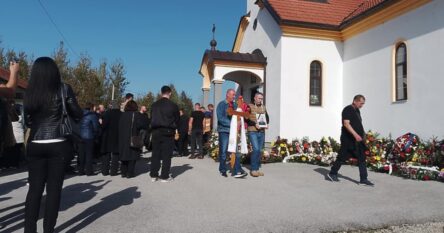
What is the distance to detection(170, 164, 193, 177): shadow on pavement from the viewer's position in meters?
9.17

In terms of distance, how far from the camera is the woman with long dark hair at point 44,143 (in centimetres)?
370

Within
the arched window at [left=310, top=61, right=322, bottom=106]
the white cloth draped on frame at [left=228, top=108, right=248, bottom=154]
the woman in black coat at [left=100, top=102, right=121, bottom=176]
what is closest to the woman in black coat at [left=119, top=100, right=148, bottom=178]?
the woman in black coat at [left=100, top=102, right=121, bottom=176]

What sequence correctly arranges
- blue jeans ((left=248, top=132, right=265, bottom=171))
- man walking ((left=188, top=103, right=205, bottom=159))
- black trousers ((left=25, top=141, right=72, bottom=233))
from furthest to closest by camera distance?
man walking ((left=188, top=103, right=205, bottom=159))
blue jeans ((left=248, top=132, right=265, bottom=171))
black trousers ((left=25, top=141, right=72, bottom=233))

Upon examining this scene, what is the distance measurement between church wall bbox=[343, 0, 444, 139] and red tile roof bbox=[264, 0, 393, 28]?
4.31ft

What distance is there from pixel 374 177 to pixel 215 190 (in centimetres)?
423

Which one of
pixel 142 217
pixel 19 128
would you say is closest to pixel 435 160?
pixel 142 217

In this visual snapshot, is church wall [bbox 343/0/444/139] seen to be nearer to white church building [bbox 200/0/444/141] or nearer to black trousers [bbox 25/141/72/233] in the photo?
white church building [bbox 200/0/444/141]

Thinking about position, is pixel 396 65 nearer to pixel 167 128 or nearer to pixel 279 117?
pixel 279 117

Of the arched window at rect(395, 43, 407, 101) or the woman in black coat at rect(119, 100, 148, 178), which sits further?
the arched window at rect(395, 43, 407, 101)

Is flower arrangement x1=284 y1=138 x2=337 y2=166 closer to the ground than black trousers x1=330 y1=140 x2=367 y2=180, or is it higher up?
closer to the ground

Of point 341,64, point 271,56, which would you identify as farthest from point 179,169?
point 341,64

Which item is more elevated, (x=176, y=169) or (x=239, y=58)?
(x=239, y=58)

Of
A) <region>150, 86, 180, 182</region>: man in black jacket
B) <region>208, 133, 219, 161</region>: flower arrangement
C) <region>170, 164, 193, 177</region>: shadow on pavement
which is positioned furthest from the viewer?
<region>208, 133, 219, 161</region>: flower arrangement

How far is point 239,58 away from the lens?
15.5 metres
